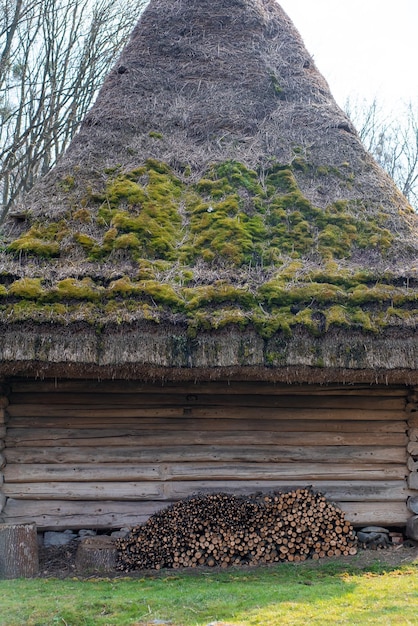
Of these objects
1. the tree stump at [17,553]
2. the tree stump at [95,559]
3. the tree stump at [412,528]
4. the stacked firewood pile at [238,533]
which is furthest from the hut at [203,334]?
the tree stump at [17,553]

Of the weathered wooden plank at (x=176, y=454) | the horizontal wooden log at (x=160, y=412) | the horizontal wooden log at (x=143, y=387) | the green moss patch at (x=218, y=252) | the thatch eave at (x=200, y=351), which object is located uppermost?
the green moss patch at (x=218, y=252)

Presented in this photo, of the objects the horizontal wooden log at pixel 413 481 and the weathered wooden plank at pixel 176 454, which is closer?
the weathered wooden plank at pixel 176 454

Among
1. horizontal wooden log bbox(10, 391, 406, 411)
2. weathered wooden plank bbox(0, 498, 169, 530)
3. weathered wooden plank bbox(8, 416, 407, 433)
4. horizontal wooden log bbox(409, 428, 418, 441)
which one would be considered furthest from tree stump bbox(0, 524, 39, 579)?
horizontal wooden log bbox(409, 428, 418, 441)

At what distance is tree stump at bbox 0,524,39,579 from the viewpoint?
657cm

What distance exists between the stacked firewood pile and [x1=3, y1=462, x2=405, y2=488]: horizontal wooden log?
0.30 meters

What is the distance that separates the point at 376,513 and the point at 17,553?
3897 millimetres

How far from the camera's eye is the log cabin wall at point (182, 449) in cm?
751

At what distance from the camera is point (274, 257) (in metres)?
7.69

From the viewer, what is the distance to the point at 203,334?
6.78 metres

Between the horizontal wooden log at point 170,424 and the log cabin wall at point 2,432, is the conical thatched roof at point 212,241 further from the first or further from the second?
the horizontal wooden log at point 170,424

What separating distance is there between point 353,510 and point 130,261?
375 cm

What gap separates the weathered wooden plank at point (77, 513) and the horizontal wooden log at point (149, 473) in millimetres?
180

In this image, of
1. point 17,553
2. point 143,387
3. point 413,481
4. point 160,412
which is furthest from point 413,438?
point 17,553

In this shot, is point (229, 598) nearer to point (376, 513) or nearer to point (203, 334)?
point (203, 334)
